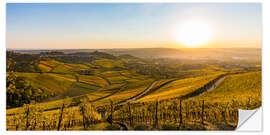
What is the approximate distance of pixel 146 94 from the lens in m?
7.38

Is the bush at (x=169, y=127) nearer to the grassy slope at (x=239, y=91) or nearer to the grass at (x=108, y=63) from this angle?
the grassy slope at (x=239, y=91)

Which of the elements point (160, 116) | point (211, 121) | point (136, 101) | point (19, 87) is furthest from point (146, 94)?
point (19, 87)

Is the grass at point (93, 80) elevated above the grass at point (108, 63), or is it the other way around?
the grass at point (108, 63)

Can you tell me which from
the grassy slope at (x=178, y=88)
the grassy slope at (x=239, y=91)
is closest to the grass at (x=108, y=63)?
the grassy slope at (x=178, y=88)

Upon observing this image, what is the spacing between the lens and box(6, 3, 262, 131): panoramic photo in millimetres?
5809

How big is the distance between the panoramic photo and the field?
0.04 metres

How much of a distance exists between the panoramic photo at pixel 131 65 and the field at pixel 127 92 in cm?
4

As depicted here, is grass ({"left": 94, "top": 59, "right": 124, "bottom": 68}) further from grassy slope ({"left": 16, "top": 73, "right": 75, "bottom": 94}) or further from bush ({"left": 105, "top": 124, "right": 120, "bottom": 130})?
bush ({"left": 105, "top": 124, "right": 120, "bottom": 130})

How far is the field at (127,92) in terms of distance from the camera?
18.7 ft

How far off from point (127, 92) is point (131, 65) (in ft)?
5.16

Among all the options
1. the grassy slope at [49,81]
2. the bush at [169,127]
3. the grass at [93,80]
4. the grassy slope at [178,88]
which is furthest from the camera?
the grass at [93,80]
